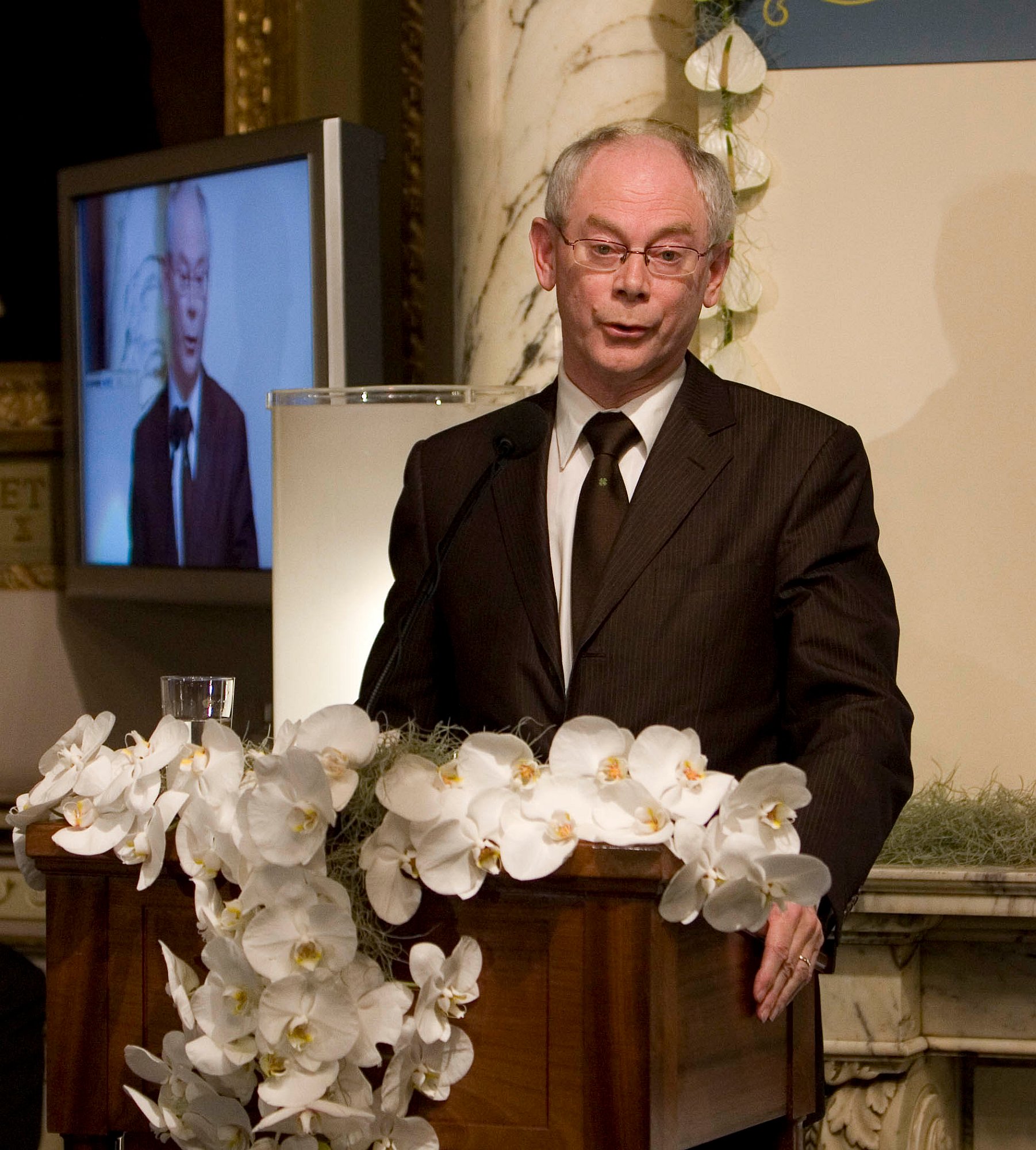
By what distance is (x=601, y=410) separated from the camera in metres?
2.14

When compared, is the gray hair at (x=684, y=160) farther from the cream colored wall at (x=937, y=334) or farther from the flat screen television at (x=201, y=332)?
the flat screen television at (x=201, y=332)

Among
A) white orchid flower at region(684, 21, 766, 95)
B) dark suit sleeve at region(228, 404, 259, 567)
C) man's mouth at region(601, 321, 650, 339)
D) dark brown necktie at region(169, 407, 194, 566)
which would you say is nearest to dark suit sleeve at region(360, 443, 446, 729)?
man's mouth at region(601, 321, 650, 339)

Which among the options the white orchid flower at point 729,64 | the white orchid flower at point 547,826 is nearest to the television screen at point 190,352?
the white orchid flower at point 729,64

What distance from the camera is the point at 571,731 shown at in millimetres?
1236

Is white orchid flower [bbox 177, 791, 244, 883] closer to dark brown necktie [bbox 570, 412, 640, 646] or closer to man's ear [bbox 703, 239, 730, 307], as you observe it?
dark brown necktie [bbox 570, 412, 640, 646]

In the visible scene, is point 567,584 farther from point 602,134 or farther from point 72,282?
point 72,282

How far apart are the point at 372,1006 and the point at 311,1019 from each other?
0.05m

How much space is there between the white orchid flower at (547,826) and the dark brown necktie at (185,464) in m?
3.12

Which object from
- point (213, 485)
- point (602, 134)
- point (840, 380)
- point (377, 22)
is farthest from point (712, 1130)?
point (377, 22)

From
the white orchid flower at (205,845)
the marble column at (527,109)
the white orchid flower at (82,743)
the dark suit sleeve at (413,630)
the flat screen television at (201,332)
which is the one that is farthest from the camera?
the flat screen television at (201,332)

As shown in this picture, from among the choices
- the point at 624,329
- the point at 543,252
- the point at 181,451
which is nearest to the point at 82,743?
the point at 624,329

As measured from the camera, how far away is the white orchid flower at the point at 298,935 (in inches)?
49.2

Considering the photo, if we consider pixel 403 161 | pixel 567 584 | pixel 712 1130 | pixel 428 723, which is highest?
pixel 403 161

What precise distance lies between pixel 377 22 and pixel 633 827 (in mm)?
3962
